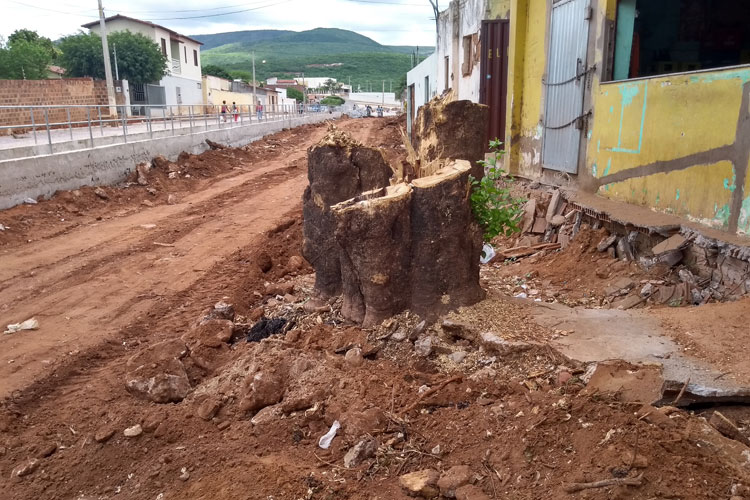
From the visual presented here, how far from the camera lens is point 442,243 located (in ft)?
14.9

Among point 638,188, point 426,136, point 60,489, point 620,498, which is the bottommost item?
point 60,489

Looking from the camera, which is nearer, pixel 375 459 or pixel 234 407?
pixel 375 459

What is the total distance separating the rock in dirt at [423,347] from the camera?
424 cm

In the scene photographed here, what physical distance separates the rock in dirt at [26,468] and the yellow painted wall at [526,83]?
8.41m

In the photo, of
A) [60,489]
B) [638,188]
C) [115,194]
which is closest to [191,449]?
[60,489]

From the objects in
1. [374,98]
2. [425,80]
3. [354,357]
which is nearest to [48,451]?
[354,357]

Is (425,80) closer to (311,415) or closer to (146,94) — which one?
(146,94)

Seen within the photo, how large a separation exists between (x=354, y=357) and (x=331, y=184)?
1.82m

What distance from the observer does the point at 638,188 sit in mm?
6840

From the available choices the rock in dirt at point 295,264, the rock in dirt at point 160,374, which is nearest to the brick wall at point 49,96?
the rock in dirt at point 295,264

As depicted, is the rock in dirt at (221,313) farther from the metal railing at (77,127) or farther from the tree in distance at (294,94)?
the tree in distance at (294,94)

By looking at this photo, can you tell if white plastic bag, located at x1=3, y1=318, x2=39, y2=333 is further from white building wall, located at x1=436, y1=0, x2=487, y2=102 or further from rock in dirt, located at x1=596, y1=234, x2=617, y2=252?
white building wall, located at x1=436, y1=0, x2=487, y2=102

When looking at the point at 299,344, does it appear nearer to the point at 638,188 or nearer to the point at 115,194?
the point at 638,188

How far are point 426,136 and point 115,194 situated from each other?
9619mm
